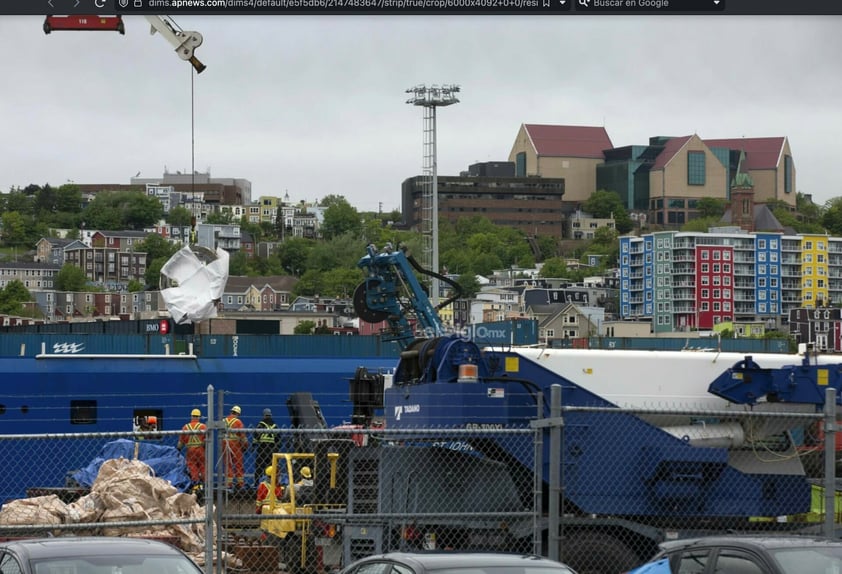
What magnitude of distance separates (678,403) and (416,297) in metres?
5.52

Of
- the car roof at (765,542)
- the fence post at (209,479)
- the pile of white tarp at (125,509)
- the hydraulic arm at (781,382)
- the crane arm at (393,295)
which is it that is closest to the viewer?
the car roof at (765,542)

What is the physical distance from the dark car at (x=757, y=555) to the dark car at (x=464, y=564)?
115cm

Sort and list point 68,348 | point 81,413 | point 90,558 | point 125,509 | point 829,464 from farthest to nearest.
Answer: point 68,348 → point 81,413 → point 125,509 → point 829,464 → point 90,558

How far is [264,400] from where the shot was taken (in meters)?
37.6

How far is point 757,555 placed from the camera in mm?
11719

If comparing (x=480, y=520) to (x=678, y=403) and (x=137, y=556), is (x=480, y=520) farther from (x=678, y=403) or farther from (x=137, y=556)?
(x=137, y=556)

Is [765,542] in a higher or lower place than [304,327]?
higher

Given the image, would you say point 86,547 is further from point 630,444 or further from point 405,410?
point 630,444

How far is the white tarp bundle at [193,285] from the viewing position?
37625 mm

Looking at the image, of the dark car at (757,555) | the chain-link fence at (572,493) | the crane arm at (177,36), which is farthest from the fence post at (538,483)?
the crane arm at (177,36)

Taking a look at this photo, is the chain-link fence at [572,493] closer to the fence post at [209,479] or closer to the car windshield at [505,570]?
the fence post at [209,479]

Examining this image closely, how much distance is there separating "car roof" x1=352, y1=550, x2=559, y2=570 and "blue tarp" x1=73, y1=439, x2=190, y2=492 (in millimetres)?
10899

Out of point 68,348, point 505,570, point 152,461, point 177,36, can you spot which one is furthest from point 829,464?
point 177,36

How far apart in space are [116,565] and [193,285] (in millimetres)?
26467
